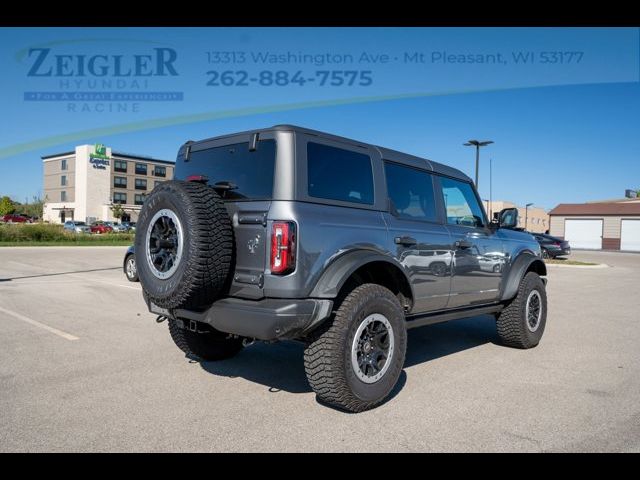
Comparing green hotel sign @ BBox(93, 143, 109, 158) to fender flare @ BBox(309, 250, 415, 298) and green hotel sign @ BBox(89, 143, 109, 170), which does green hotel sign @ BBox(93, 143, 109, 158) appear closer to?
green hotel sign @ BBox(89, 143, 109, 170)

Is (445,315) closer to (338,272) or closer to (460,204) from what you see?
(460,204)

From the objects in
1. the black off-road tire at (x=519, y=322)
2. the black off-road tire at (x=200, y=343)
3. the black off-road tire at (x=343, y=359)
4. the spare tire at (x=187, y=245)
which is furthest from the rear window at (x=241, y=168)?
the black off-road tire at (x=519, y=322)

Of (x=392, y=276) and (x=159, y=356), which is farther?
(x=159, y=356)

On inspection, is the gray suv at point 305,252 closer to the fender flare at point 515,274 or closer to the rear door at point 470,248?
the rear door at point 470,248

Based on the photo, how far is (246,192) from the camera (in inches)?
149

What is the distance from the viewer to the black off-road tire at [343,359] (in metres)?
3.51

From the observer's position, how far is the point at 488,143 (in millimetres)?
25547

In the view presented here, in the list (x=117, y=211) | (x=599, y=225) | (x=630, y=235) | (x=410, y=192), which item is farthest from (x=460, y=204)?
(x=117, y=211)

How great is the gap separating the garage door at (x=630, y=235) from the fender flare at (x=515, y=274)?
44935 mm

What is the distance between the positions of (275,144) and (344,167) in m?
0.65
